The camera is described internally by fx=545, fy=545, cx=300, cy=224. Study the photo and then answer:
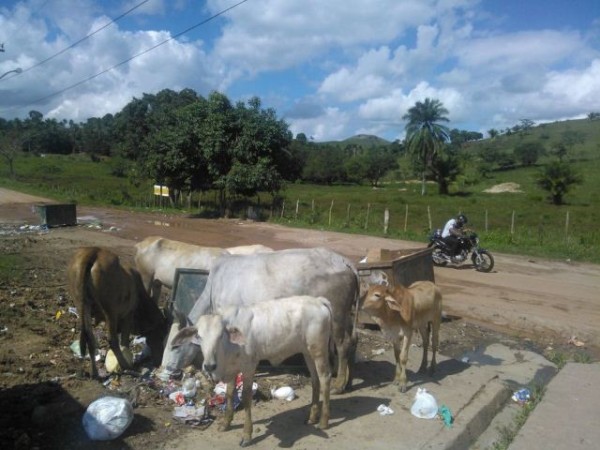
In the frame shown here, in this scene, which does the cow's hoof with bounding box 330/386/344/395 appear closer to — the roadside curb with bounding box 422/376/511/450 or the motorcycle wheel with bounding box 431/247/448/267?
the roadside curb with bounding box 422/376/511/450

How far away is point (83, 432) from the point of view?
18.0 feet

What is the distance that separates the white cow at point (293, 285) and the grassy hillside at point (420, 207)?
14.3m

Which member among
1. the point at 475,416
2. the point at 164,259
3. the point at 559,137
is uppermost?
the point at 559,137

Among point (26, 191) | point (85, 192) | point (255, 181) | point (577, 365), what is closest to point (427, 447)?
point (577, 365)

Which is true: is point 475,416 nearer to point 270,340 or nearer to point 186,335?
point 270,340

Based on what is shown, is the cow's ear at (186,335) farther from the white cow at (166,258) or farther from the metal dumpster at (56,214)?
the metal dumpster at (56,214)

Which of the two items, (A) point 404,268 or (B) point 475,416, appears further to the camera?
(A) point 404,268

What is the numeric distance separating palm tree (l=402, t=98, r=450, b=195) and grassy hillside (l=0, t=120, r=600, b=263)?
15.1 feet

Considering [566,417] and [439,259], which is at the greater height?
[439,259]

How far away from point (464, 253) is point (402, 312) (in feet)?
34.2

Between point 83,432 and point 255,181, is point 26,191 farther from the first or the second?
point 83,432

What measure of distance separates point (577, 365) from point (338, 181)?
79.8 m

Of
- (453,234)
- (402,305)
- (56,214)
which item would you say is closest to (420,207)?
(453,234)

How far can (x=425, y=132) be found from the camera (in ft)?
225
